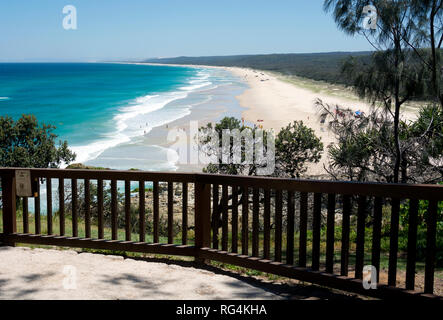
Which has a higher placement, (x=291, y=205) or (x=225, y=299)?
(x=291, y=205)

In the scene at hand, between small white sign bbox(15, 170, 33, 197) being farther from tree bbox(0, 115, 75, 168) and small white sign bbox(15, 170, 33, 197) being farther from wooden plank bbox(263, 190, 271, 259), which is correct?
tree bbox(0, 115, 75, 168)

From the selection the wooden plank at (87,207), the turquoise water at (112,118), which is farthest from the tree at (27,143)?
the wooden plank at (87,207)

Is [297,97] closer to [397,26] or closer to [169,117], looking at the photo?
[169,117]

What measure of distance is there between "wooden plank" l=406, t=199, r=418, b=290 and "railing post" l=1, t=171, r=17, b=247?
155 inches

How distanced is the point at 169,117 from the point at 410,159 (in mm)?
37117

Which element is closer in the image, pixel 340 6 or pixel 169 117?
pixel 340 6

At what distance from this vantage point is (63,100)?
6744cm

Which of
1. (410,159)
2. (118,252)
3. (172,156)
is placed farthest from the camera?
(172,156)

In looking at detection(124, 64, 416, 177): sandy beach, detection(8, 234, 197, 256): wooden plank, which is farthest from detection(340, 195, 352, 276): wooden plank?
detection(124, 64, 416, 177): sandy beach

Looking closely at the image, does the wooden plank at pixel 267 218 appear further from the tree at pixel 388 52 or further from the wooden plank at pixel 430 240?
the tree at pixel 388 52

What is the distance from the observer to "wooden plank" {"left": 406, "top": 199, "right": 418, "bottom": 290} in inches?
140

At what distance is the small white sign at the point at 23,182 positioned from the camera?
4930mm

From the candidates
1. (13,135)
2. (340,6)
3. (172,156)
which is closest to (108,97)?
(172,156)

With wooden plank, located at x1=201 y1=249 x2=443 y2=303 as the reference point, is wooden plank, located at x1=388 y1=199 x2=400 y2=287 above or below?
above
